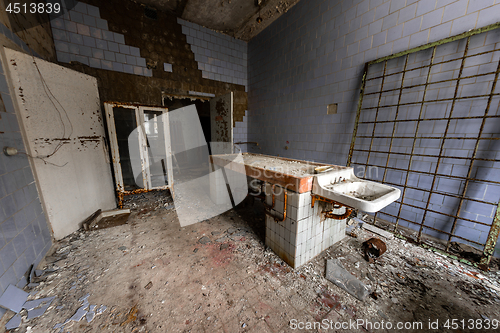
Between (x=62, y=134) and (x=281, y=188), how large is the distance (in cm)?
284

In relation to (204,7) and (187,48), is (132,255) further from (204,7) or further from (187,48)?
(204,7)

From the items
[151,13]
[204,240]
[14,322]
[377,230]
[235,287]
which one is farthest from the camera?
[151,13]

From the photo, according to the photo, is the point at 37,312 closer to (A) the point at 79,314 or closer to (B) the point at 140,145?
(A) the point at 79,314

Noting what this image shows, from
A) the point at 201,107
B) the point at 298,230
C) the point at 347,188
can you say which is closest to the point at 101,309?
the point at 298,230

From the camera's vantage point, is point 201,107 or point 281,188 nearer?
point 281,188

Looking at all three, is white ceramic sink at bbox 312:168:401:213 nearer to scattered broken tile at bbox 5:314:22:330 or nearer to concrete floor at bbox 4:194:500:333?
concrete floor at bbox 4:194:500:333

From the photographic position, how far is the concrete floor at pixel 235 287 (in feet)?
4.06

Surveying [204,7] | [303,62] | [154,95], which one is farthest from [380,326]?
[204,7]

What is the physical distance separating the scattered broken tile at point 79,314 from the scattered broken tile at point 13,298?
418 mm

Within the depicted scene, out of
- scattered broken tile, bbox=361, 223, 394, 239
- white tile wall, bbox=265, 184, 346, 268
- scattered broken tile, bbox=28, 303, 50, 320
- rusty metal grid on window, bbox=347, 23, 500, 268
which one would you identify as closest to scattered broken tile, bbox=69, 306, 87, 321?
scattered broken tile, bbox=28, 303, 50, 320

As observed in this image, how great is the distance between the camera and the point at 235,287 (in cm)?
149

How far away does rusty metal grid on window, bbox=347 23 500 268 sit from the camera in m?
1.75

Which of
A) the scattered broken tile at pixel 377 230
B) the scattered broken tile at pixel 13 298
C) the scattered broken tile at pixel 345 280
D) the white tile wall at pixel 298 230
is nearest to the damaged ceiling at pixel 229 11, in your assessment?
the white tile wall at pixel 298 230

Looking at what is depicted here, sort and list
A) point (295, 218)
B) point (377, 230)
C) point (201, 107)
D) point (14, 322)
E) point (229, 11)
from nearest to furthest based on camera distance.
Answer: point (14, 322), point (295, 218), point (377, 230), point (229, 11), point (201, 107)
